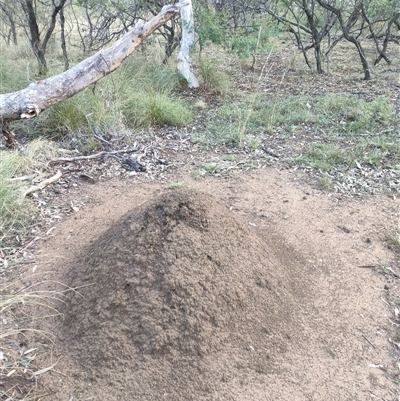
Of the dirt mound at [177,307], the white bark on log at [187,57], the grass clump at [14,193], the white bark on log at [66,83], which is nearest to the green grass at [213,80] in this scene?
the white bark on log at [187,57]

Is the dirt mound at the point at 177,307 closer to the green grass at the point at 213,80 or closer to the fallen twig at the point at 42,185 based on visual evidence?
the fallen twig at the point at 42,185

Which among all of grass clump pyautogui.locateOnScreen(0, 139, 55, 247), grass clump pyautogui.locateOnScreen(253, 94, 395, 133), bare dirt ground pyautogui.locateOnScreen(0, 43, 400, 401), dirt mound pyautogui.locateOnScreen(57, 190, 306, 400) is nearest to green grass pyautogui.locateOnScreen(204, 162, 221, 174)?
bare dirt ground pyautogui.locateOnScreen(0, 43, 400, 401)

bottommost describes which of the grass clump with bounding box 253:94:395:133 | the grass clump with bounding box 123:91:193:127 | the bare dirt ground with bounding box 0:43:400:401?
the bare dirt ground with bounding box 0:43:400:401

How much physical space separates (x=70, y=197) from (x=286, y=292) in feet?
7.15

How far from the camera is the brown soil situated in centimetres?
210

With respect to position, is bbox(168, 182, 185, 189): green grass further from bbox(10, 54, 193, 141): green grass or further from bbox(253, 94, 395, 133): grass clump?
bbox(253, 94, 395, 133): grass clump

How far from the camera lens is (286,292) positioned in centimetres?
259

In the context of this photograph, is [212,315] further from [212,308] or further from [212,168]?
[212,168]

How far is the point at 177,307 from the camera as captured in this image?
89.3 inches

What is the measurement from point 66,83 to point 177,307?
10.0ft

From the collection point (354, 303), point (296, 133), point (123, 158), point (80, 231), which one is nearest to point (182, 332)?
point (354, 303)

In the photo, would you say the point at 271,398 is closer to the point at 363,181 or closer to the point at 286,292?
the point at 286,292

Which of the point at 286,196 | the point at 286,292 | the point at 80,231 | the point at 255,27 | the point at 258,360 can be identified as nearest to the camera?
the point at 258,360

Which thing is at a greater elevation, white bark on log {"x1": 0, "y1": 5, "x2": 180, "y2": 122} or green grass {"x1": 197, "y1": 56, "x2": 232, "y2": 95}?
white bark on log {"x1": 0, "y1": 5, "x2": 180, "y2": 122}
